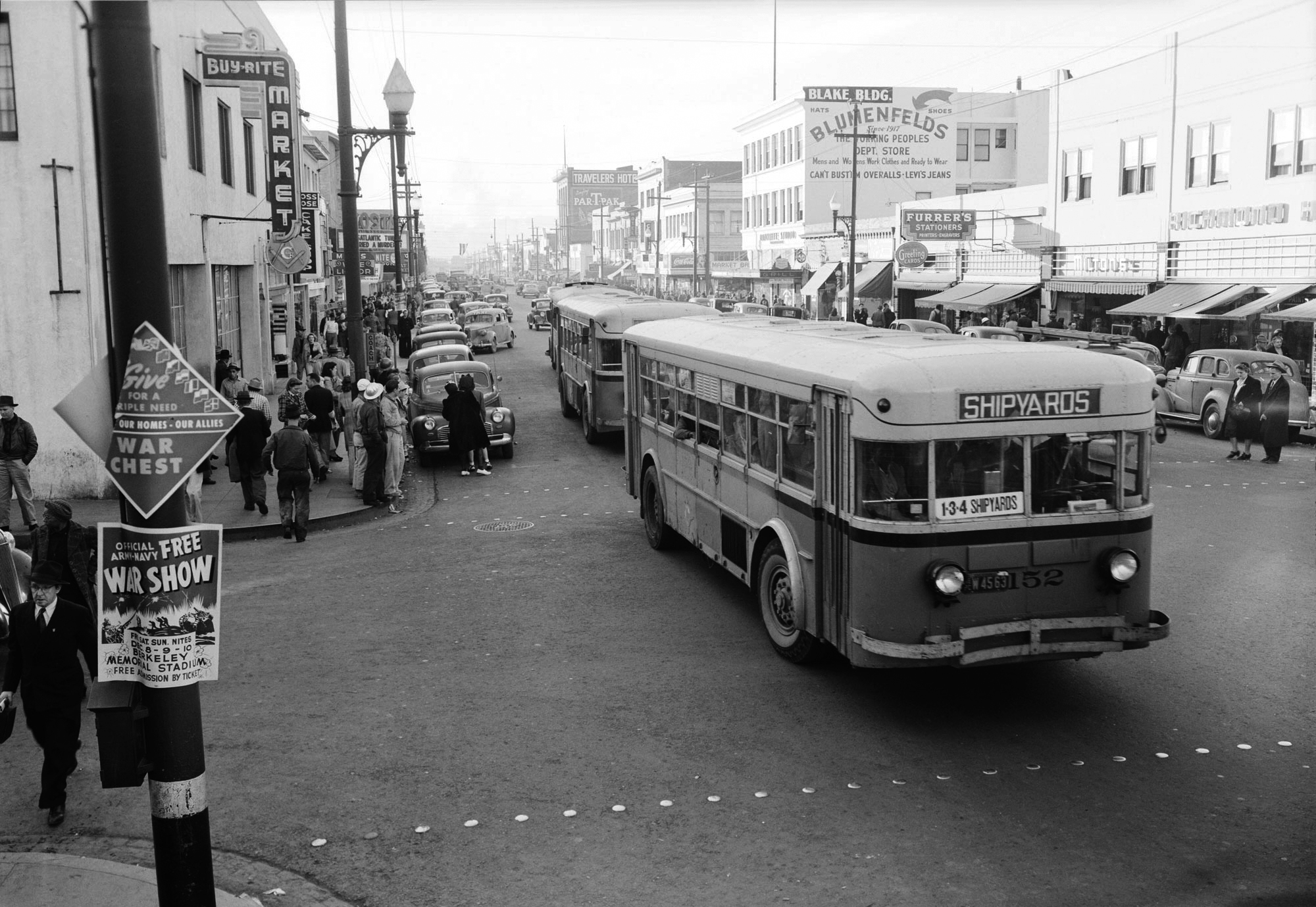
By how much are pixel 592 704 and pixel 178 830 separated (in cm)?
405

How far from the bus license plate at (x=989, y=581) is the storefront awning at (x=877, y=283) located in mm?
46583

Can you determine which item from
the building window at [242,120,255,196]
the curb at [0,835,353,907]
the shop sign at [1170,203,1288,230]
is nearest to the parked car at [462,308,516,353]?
the building window at [242,120,255,196]

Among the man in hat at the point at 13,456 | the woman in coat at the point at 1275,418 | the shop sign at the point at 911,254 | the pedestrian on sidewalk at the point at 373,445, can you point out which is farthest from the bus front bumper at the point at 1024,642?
the shop sign at the point at 911,254

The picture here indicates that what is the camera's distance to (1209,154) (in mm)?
30344

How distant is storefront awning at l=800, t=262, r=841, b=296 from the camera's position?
58906 millimetres

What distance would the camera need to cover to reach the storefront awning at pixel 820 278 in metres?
58.9

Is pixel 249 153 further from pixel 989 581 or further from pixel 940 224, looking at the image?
pixel 989 581

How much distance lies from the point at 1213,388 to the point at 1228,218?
25.6 ft

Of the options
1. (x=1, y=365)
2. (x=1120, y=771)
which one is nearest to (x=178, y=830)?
(x=1120, y=771)

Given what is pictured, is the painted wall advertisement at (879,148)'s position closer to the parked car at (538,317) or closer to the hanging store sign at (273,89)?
the parked car at (538,317)

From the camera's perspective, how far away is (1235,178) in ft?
96.2

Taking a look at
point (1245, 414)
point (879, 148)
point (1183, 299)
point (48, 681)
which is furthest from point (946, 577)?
point (879, 148)

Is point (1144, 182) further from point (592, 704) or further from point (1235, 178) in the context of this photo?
point (592, 704)

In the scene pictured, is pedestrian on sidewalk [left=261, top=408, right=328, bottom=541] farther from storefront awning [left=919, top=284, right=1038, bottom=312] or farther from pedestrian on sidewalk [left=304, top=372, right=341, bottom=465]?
storefront awning [left=919, top=284, right=1038, bottom=312]
